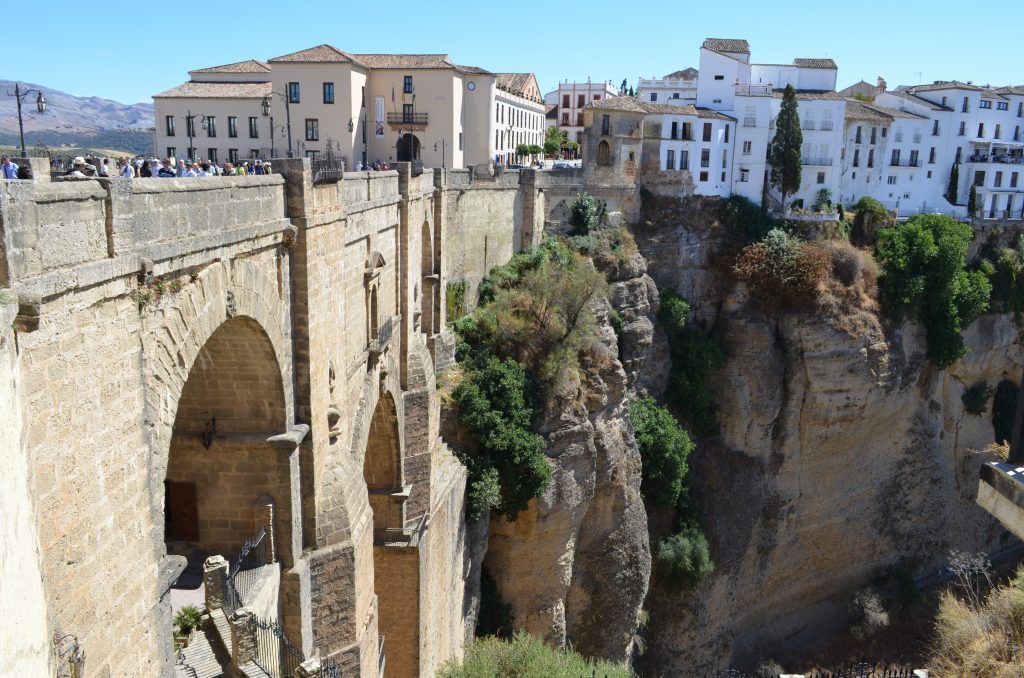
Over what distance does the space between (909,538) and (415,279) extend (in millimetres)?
28465

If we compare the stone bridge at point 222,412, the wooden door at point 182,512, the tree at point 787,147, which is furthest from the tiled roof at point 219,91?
the wooden door at point 182,512

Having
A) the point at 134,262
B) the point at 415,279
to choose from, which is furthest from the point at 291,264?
the point at 415,279

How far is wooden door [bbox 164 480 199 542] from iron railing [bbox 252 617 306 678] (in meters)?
1.75

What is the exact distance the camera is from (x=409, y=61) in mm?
35250

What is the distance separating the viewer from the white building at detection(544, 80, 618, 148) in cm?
6012

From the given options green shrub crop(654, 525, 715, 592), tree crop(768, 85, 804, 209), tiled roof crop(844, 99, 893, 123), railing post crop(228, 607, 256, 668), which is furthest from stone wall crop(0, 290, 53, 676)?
tiled roof crop(844, 99, 893, 123)

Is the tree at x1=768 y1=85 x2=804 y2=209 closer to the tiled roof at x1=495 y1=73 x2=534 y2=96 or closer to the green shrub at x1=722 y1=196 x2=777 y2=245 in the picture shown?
the green shrub at x1=722 y1=196 x2=777 y2=245

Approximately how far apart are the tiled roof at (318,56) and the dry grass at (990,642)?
2846 cm

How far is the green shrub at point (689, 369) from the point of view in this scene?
31897 millimetres

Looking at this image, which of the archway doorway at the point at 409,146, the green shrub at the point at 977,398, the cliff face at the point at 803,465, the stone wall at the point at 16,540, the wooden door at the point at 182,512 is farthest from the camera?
the green shrub at the point at 977,398

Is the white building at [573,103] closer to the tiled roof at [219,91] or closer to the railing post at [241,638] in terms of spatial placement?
the tiled roof at [219,91]

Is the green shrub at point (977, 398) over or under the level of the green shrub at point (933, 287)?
under

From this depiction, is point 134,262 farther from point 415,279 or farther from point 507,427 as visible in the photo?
point 507,427

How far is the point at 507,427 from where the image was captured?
22.4 meters
